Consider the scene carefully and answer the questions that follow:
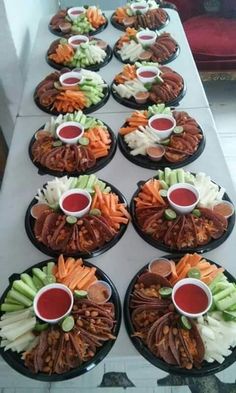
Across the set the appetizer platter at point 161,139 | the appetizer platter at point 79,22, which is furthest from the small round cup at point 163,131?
the appetizer platter at point 79,22

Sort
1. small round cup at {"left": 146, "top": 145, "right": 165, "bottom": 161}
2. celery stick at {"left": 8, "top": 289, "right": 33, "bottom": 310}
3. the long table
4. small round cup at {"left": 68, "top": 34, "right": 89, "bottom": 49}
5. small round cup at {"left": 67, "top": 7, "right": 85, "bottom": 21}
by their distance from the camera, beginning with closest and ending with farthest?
1. celery stick at {"left": 8, "top": 289, "right": 33, "bottom": 310}
2. the long table
3. small round cup at {"left": 146, "top": 145, "right": 165, "bottom": 161}
4. small round cup at {"left": 68, "top": 34, "right": 89, "bottom": 49}
5. small round cup at {"left": 67, "top": 7, "right": 85, "bottom": 21}

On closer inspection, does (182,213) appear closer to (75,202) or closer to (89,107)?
(75,202)

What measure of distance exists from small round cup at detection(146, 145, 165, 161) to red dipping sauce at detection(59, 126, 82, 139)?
34cm

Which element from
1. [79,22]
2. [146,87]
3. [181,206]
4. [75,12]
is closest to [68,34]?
[79,22]

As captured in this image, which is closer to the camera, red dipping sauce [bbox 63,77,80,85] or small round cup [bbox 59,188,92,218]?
small round cup [bbox 59,188,92,218]

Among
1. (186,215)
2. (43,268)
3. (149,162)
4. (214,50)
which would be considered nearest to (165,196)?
(186,215)

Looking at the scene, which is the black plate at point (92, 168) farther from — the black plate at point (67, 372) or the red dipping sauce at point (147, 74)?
the black plate at point (67, 372)

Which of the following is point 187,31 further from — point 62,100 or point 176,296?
point 176,296

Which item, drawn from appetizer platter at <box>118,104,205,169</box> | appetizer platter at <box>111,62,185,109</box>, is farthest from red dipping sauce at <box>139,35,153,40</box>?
appetizer platter at <box>118,104,205,169</box>

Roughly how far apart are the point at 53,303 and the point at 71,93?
1172mm

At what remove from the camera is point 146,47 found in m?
2.34

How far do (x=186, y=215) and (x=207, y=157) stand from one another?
43cm

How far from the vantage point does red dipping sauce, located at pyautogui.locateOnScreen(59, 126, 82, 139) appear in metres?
1.80

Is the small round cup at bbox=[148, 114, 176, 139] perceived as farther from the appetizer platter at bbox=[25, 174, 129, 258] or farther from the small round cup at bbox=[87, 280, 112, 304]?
the small round cup at bbox=[87, 280, 112, 304]
